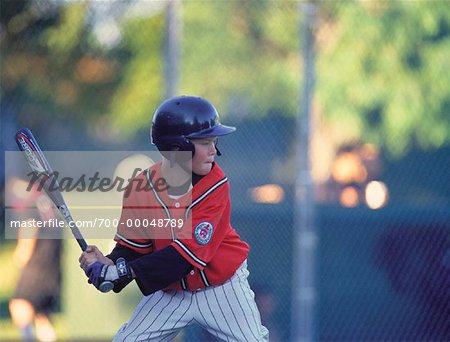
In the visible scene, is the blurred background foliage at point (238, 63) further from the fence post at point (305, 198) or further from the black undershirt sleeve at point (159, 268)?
the black undershirt sleeve at point (159, 268)

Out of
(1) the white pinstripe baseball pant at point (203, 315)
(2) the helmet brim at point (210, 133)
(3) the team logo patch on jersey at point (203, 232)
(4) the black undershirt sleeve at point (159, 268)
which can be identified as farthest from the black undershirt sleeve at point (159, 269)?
(2) the helmet brim at point (210, 133)

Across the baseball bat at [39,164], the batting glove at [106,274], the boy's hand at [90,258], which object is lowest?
the batting glove at [106,274]

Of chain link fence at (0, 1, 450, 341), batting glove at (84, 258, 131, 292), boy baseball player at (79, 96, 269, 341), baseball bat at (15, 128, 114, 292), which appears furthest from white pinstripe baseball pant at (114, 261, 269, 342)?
chain link fence at (0, 1, 450, 341)

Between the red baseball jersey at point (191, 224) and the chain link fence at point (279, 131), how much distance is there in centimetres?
249

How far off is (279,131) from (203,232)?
2875 mm

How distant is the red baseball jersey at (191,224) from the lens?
14.4 ft

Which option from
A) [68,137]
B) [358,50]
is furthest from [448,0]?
[68,137]

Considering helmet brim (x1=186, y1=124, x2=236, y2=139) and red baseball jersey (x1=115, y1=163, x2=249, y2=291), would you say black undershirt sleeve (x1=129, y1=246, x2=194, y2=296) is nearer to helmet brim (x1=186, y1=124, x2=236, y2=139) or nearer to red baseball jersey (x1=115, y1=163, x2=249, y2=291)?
red baseball jersey (x1=115, y1=163, x2=249, y2=291)

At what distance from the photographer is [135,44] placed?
727cm

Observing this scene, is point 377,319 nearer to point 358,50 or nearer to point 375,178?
point 375,178

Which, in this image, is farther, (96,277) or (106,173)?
(106,173)

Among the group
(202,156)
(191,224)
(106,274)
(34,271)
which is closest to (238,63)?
(34,271)

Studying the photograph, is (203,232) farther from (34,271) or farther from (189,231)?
(34,271)

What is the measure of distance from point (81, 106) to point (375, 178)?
7.20ft
